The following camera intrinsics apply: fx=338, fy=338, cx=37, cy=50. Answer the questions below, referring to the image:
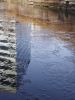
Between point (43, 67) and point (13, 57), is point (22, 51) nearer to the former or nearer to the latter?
point (13, 57)

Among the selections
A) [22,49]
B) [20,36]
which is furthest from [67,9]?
[22,49]

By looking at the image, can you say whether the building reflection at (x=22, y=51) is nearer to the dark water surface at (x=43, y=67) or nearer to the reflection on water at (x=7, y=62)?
the dark water surface at (x=43, y=67)

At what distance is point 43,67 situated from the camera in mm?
10383

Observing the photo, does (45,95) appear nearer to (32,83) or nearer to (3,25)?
(32,83)

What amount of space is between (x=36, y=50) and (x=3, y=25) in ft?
24.3

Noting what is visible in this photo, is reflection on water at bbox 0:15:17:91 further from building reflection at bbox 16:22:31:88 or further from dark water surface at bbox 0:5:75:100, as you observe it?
building reflection at bbox 16:22:31:88

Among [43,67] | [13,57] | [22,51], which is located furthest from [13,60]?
[22,51]

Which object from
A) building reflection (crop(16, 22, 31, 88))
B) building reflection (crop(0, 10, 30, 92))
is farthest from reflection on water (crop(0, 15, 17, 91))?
building reflection (crop(16, 22, 31, 88))

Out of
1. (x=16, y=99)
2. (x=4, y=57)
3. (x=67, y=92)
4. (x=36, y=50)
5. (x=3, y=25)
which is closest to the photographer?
(x=16, y=99)

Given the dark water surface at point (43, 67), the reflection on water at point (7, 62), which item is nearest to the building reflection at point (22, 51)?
the dark water surface at point (43, 67)

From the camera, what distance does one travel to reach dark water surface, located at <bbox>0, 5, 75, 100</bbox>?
7975mm

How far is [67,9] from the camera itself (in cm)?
3400

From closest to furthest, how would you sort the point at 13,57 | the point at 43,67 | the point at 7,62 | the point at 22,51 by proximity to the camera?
the point at 43,67, the point at 7,62, the point at 13,57, the point at 22,51

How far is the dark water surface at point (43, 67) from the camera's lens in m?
7.98
